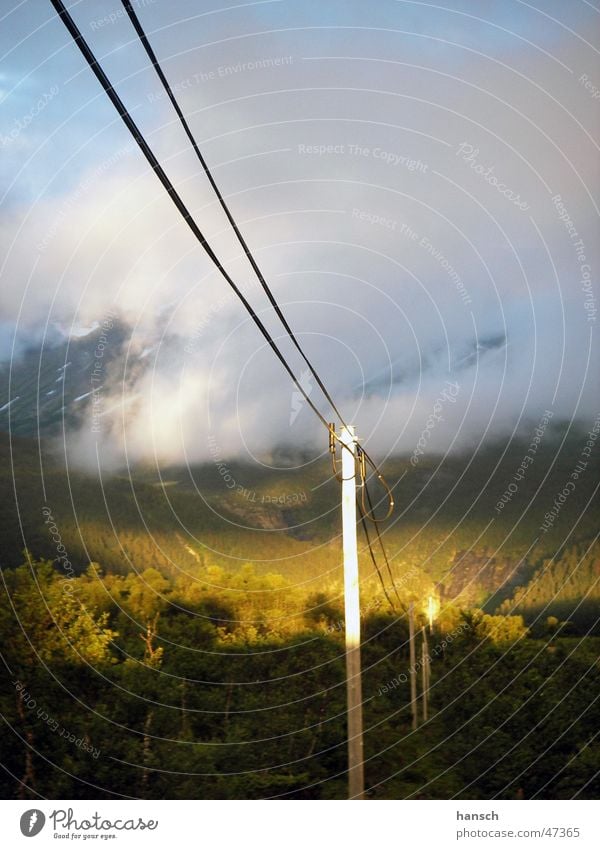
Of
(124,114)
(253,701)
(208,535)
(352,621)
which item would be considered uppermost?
(208,535)

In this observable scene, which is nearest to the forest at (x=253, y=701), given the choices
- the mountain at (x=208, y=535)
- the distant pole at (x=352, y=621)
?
the distant pole at (x=352, y=621)

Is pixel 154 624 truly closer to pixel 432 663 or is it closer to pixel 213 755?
pixel 432 663

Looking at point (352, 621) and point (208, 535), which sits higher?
point (208, 535)

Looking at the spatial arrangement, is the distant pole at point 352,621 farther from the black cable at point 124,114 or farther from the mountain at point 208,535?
the mountain at point 208,535

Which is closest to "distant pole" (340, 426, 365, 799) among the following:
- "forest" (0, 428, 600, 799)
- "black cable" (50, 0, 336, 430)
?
"black cable" (50, 0, 336, 430)

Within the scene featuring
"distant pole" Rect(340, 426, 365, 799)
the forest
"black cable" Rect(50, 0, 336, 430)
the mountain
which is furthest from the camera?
the mountain

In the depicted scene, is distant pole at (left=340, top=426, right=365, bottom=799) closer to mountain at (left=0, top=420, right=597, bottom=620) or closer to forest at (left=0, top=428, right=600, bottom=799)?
forest at (left=0, top=428, right=600, bottom=799)

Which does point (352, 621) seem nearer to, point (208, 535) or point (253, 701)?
point (253, 701)

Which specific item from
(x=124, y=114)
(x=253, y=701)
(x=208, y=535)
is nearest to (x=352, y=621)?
(x=124, y=114)

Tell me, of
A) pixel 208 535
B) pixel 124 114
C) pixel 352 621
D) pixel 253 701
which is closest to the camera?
pixel 124 114
